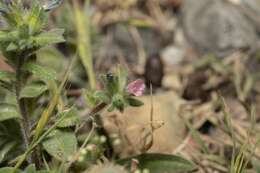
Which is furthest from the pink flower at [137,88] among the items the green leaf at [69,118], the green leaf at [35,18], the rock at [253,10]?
the rock at [253,10]

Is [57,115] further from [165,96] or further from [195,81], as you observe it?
[195,81]

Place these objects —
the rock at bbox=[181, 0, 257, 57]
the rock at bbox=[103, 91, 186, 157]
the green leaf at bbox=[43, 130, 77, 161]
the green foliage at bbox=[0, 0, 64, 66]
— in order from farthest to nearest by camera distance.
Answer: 1. the rock at bbox=[181, 0, 257, 57]
2. the rock at bbox=[103, 91, 186, 157]
3. the green leaf at bbox=[43, 130, 77, 161]
4. the green foliage at bbox=[0, 0, 64, 66]

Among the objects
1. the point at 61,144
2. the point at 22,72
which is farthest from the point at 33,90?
the point at 61,144

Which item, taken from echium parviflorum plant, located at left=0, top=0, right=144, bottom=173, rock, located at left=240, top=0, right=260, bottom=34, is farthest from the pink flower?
rock, located at left=240, top=0, right=260, bottom=34

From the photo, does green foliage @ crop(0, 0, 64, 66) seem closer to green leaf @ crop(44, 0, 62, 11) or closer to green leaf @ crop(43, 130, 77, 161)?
green leaf @ crop(44, 0, 62, 11)

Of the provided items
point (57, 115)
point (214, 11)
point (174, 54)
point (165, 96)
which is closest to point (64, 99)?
point (57, 115)

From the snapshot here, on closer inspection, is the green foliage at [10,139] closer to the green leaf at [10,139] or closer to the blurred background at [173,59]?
the green leaf at [10,139]
